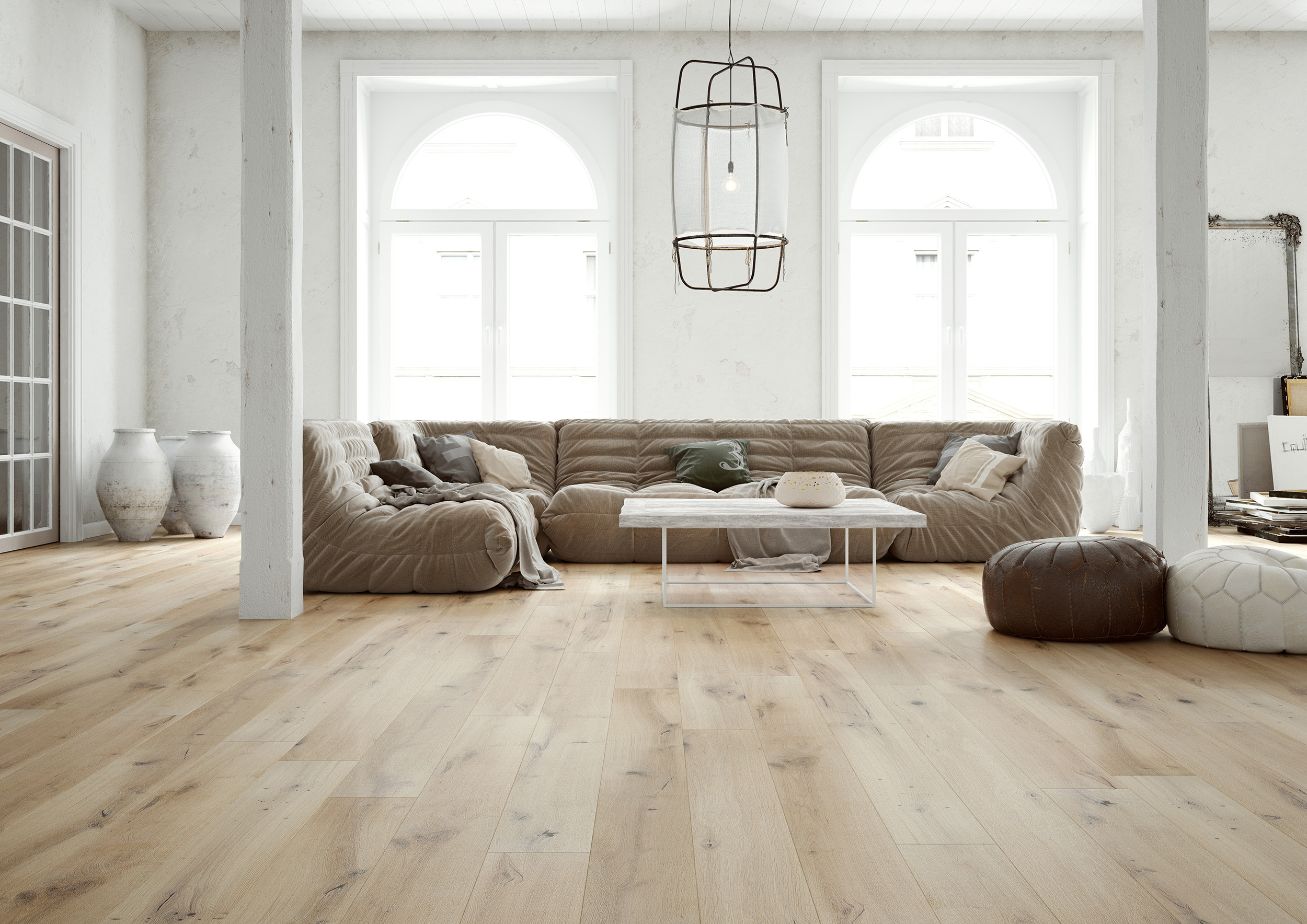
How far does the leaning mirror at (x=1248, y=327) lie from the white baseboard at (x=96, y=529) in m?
7.23

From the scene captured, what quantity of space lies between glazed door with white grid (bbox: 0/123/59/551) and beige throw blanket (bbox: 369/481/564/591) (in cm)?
246

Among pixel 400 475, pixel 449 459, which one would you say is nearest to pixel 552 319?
pixel 449 459

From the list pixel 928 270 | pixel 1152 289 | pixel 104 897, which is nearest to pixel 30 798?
pixel 104 897

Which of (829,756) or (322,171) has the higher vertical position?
(322,171)

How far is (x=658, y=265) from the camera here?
6.81 m

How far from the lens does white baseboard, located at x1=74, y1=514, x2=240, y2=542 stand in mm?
6090

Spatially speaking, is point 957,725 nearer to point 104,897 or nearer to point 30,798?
point 104,897

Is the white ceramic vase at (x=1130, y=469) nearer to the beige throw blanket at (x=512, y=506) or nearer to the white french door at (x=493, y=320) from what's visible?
the white french door at (x=493, y=320)

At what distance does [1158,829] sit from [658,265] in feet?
18.5

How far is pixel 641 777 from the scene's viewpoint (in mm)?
1917

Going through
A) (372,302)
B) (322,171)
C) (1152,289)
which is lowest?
(1152,289)

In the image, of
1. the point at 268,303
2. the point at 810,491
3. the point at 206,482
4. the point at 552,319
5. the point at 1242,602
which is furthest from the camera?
the point at 552,319

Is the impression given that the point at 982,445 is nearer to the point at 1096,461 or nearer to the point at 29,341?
the point at 1096,461

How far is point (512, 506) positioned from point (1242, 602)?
3.04 m
